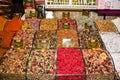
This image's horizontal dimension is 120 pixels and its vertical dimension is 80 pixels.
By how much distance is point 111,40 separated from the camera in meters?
4.44

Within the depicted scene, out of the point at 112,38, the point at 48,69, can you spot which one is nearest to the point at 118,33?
the point at 112,38

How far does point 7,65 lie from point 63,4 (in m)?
2.78

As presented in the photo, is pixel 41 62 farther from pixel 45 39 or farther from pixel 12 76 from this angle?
pixel 45 39

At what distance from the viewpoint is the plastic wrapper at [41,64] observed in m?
3.52

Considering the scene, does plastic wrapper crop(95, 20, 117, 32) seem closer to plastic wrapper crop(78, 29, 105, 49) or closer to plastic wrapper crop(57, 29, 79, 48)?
plastic wrapper crop(78, 29, 105, 49)

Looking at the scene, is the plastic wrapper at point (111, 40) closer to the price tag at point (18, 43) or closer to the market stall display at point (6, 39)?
the price tag at point (18, 43)

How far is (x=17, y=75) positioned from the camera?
352 centimetres

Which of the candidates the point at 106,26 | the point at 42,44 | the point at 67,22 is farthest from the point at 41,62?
the point at 106,26

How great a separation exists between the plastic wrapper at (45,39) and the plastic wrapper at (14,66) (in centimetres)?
37

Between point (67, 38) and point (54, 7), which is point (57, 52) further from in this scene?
point (54, 7)

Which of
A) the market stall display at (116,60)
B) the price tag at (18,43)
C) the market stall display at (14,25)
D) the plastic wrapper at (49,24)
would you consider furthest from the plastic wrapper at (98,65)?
the market stall display at (14,25)

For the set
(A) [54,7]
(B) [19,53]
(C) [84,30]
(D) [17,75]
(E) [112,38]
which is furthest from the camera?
(A) [54,7]

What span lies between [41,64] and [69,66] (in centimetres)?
36

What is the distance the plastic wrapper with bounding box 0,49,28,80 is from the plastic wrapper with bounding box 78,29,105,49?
94 cm
